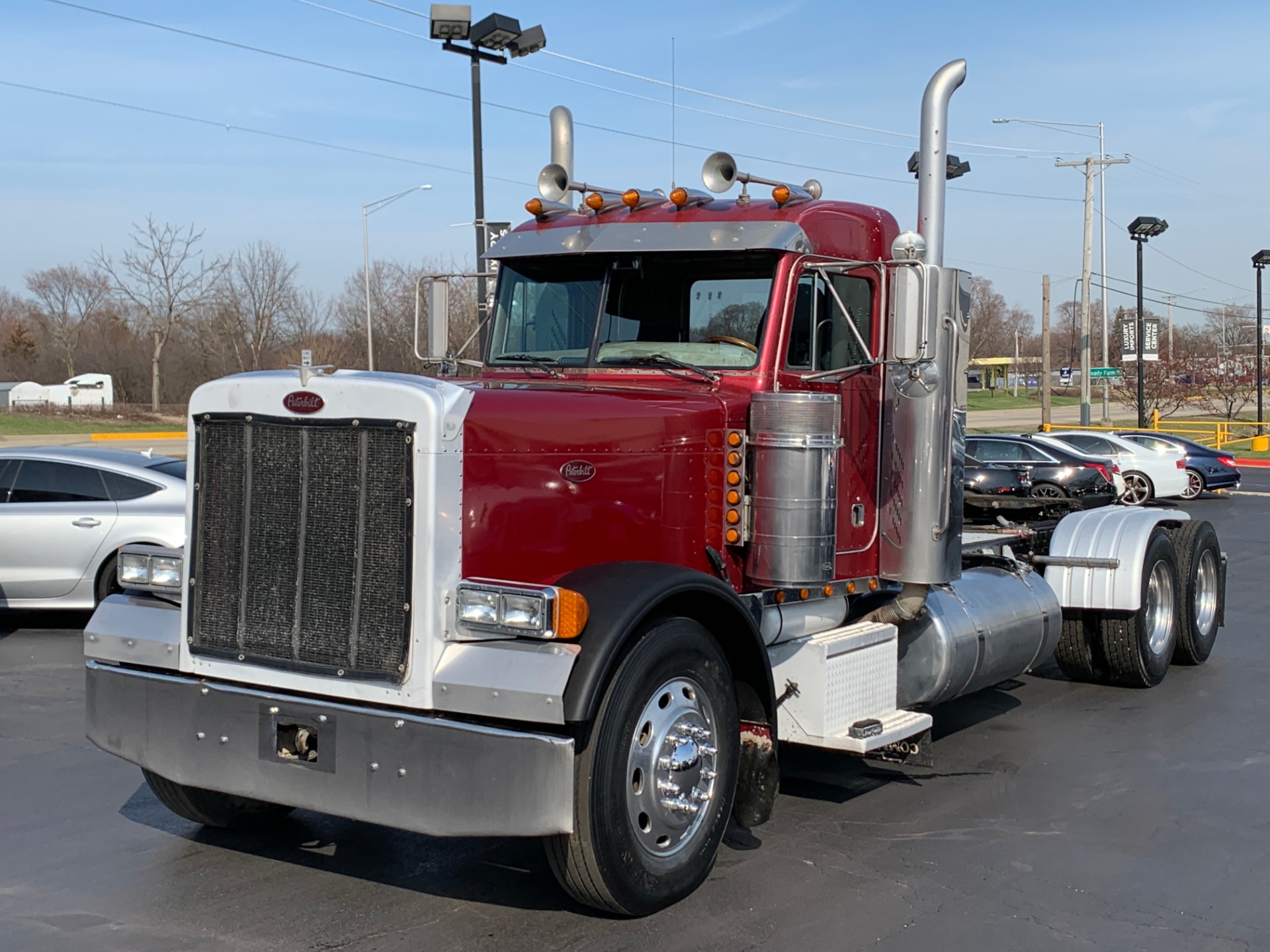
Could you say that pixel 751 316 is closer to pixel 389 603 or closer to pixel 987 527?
pixel 389 603

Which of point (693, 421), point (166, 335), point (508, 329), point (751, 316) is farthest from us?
point (166, 335)

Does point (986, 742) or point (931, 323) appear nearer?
point (931, 323)

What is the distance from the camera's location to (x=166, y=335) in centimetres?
5141

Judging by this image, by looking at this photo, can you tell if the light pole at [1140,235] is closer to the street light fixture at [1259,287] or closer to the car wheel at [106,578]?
the street light fixture at [1259,287]

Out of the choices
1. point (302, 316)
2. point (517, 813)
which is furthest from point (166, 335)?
point (517, 813)

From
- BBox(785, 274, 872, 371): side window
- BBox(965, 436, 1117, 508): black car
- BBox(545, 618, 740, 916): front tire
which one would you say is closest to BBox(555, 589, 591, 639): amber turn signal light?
BBox(545, 618, 740, 916): front tire

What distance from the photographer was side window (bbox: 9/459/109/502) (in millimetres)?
11094

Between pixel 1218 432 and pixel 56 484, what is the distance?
35.1 metres

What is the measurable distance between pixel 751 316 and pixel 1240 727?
14.6 ft

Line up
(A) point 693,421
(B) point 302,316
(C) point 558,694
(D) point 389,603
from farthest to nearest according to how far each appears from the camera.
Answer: (B) point 302,316, (A) point 693,421, (D) point 389,603, (C) point 558,694

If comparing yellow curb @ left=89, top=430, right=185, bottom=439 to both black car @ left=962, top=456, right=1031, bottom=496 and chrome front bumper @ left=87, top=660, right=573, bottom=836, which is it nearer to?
black car @ left=962, top=456, right=1031, bottom=496

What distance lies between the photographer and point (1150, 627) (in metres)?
9.20

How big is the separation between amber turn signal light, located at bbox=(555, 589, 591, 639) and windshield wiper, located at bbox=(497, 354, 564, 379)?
5.88 feet

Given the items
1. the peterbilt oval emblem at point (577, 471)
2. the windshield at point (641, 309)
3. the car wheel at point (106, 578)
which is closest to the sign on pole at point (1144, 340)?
the car wheel at point (106, 578)
